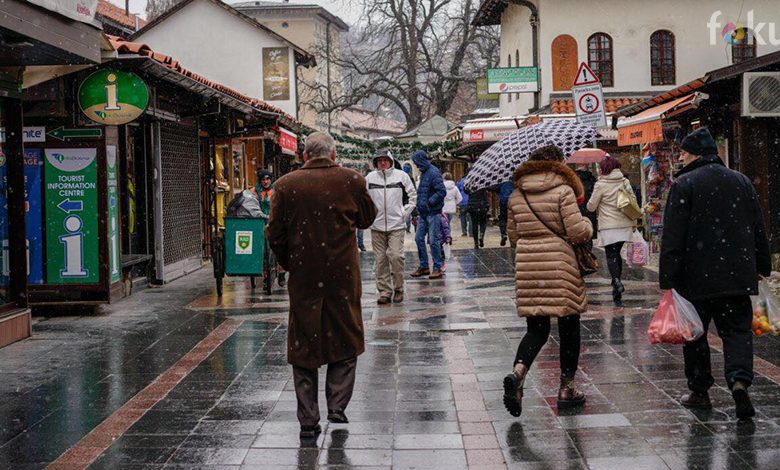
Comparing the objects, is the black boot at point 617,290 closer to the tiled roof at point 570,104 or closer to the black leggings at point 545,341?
the black leggings at point 545,341

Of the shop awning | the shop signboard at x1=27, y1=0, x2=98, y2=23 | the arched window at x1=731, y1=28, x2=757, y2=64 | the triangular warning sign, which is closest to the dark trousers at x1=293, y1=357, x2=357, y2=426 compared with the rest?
the shop signboard at x1=27, y1=0, x2=98, y2=23

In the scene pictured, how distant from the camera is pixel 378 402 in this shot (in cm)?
718

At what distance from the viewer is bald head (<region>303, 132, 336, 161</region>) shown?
6.40 metres

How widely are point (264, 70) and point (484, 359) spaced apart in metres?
27.1

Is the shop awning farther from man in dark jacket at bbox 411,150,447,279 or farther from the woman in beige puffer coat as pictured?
the woman in beige puffer coat

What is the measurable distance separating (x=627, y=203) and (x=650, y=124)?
3.83 meters

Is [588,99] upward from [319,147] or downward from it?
upward

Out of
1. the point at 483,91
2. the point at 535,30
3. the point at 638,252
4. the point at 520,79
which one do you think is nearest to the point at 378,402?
the point at 638,252

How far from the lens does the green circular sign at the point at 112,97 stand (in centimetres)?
1162

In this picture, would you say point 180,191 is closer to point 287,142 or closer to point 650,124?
point 287,142

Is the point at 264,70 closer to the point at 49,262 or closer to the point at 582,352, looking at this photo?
the point at 49,262

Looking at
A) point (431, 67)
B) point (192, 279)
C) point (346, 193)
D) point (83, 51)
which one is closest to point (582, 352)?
point (346, 193)

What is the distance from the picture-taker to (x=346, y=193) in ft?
20.6

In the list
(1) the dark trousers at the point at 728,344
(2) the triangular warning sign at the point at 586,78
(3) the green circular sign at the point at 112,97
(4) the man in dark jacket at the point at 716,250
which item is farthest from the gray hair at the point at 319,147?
(2) the triangular warning sign at the point at 586,78
